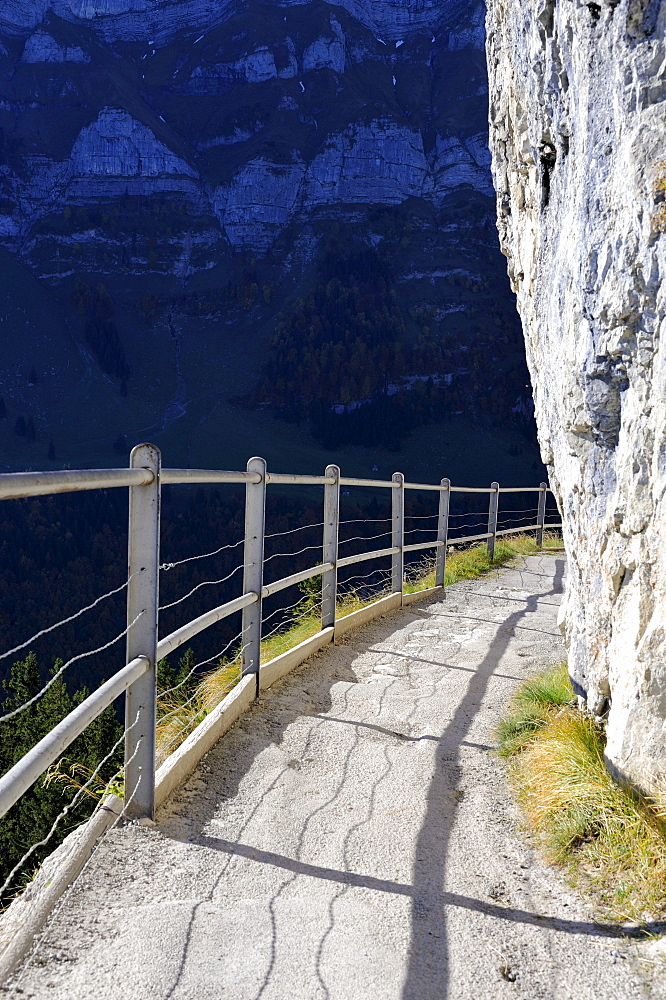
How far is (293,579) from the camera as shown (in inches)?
220

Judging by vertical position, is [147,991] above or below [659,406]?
below

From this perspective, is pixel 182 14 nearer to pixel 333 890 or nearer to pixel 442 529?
pixel 442 529

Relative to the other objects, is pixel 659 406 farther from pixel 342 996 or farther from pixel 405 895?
pixel 342 996

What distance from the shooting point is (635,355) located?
130 inches

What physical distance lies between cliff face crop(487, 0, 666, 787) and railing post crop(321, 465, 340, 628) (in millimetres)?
1881

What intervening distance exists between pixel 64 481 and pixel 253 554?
246 cm

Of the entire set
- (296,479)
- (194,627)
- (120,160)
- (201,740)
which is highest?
(120,160)

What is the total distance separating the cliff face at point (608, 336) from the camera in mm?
3109

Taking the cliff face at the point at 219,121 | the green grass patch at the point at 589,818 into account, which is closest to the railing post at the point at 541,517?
the green grass patch at the point at 589,818

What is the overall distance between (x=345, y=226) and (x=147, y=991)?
6699 inches

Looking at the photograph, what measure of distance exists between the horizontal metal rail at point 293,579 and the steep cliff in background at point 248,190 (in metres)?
137

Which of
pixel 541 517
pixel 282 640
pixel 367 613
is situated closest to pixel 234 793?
pixel 282 640

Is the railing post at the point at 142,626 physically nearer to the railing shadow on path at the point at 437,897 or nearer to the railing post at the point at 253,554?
the railing shadow on path at the point at 437,897

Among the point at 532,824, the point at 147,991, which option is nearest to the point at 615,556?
the point at 532,824
